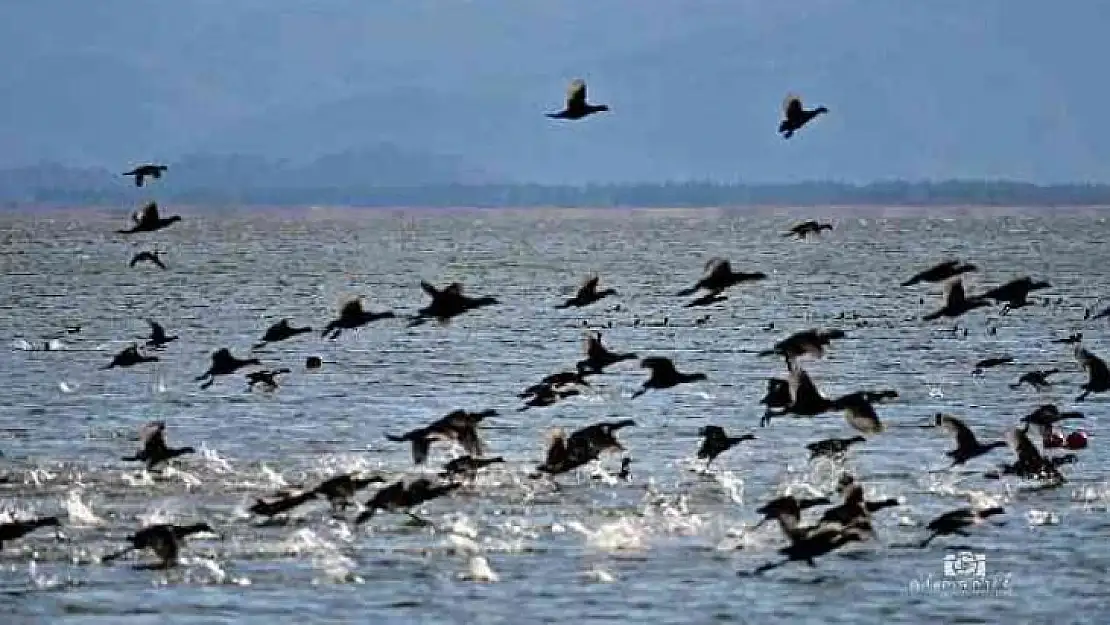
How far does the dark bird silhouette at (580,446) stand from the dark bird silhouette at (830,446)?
2383 millimetres

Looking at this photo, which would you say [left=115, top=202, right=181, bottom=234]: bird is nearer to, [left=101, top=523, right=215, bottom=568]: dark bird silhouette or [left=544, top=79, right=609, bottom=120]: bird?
[left=101, top=523, right=215, bottom=568]: dark bird silhouette

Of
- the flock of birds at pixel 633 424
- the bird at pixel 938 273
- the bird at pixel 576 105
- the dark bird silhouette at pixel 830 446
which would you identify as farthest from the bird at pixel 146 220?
the bird at pixel 938 273

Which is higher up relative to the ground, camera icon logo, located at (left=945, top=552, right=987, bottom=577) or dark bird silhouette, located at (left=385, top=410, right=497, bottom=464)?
dark bird silhouette, located at (left=385, top=410, right=497, bottom=464)

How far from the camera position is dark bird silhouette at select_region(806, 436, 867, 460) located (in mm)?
29828

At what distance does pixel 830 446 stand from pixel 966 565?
2705 mm

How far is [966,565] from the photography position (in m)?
30.9

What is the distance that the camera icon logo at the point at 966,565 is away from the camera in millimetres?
30391

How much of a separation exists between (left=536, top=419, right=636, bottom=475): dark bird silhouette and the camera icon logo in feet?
13.5

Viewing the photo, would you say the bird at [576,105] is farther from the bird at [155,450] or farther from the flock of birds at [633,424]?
the bird at [155,450]

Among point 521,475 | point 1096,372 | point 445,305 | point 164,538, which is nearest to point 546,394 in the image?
point 445,305

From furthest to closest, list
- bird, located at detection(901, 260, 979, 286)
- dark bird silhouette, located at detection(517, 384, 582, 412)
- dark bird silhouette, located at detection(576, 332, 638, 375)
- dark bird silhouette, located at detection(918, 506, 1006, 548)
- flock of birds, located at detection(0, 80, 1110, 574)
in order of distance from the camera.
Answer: dark bird silhouette, located at detection(517, 384, 582, 412) < dark bird silhouette, located at detection(576, 332, 638, 375) < bird, located at detection(901, 260, 979, 286) < dark bird silhouette, located at detection(918, 506, 1006, 548) < flock of birds, located at detection(0, 80, 1110, 574)

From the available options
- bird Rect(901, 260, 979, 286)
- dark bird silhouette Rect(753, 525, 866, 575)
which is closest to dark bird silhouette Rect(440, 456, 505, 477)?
dark bird silhouette Rect(753, 525, 866, 575)

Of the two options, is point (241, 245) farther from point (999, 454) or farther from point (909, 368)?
point (999, 454)

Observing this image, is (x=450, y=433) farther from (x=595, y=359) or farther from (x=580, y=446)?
(x=595, y=359)
